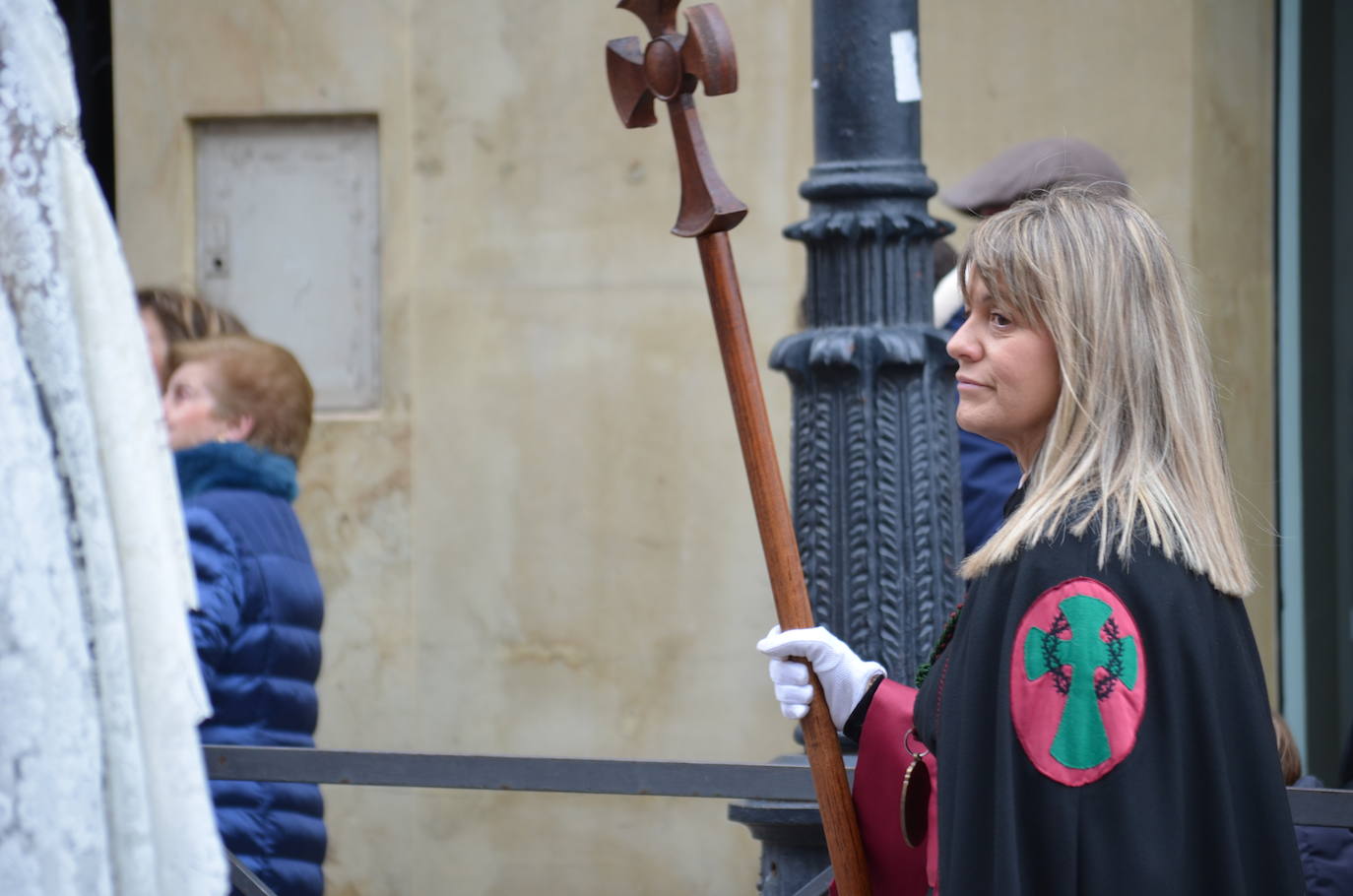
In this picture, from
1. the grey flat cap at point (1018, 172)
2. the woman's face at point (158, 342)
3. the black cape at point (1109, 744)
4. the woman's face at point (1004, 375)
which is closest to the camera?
the black cape at point (1109, 744)

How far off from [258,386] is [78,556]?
176 centimetres

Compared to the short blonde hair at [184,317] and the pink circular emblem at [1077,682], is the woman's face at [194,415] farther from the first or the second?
the pink circular emblem at [1077,682]

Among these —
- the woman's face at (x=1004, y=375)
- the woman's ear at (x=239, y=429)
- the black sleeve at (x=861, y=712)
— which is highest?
the woman's face at (x=1004, y=375)

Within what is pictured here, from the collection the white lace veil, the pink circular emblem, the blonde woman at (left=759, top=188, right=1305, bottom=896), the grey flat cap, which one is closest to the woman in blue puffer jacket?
the white lace veil

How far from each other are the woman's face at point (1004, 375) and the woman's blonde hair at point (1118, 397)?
2 cm

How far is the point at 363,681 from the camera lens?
5793 mm

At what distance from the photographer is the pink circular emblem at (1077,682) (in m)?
1.79

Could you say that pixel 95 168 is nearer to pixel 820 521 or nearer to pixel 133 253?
pixel 133 253

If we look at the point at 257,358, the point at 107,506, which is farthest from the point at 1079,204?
the point at 257,358

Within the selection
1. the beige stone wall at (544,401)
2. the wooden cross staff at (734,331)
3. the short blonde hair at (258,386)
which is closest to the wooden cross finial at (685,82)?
the wooden cross staff at (734,331)

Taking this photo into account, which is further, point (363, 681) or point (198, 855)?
point (363, 681)

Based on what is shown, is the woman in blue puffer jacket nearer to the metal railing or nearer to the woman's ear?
the woman's ear

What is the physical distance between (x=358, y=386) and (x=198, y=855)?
13.0 feet

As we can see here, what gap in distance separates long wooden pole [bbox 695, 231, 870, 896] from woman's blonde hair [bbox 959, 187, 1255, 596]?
15.0 inches
